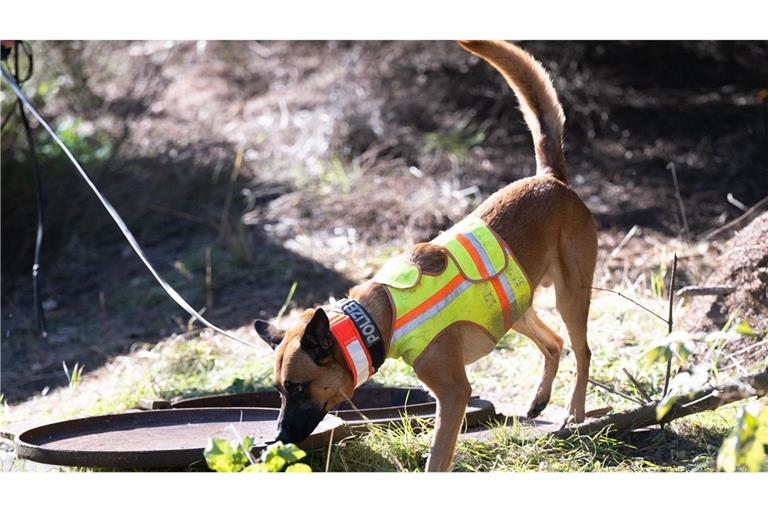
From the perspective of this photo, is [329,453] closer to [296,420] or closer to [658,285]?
[296,420]

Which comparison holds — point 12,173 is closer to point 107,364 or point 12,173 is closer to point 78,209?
point 78,209

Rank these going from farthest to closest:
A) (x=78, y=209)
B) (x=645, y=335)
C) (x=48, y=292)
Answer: (x=78, y=209) → (x=48, y=292) → (x=645, y=335)

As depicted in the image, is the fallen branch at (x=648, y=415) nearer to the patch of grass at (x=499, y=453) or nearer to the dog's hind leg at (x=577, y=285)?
the patch of grass at (x=499, y=453)

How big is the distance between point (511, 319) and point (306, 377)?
1171mm

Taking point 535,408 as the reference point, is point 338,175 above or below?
above

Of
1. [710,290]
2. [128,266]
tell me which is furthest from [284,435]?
[128,266]

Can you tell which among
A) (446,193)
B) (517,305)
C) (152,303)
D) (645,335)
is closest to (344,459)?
(517,305)

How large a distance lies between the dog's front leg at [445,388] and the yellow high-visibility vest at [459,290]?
Result: 0.06 m

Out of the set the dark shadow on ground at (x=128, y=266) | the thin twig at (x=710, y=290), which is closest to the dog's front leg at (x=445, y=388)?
the thin twig at (x=710, y=290)

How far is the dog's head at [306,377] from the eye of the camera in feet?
14.0

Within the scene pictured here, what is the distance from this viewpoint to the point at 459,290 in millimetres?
4688

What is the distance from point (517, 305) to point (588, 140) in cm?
585

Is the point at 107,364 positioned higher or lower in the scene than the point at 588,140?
lower

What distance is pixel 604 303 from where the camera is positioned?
7.04 meters
